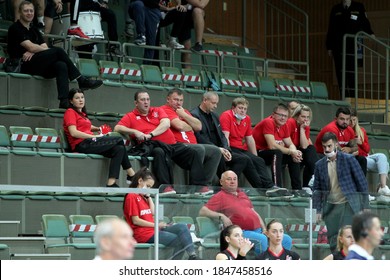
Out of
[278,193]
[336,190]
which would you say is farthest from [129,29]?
[278,193]

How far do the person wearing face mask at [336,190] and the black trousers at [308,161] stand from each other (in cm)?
222

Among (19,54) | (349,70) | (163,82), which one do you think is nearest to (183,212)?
(19,54)

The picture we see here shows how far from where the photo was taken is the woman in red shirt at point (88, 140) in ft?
37.5

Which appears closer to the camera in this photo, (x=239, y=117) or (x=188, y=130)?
(x=188, y=130)

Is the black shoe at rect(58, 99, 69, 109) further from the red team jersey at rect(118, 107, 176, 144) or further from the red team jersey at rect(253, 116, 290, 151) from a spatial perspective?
the red team jersey at rect(253, 116, 290, 151)

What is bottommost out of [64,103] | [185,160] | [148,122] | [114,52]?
[185,160]

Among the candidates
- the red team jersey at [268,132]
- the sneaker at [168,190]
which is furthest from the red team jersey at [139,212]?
the red team jersey at [268,132]

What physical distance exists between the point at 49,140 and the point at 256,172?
2.12 m

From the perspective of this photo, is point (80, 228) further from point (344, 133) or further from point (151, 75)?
point (151, 75)

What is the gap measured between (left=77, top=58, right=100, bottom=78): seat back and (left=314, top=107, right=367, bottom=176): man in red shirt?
8.51 feet

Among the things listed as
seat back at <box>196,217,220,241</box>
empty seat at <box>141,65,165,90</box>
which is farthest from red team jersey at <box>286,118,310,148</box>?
seat back at <box>196,217,220,241</box>

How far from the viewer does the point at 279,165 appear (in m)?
12.7

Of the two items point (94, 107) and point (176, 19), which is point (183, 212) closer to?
point (94, 107)

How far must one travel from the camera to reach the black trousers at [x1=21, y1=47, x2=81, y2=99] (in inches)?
493
